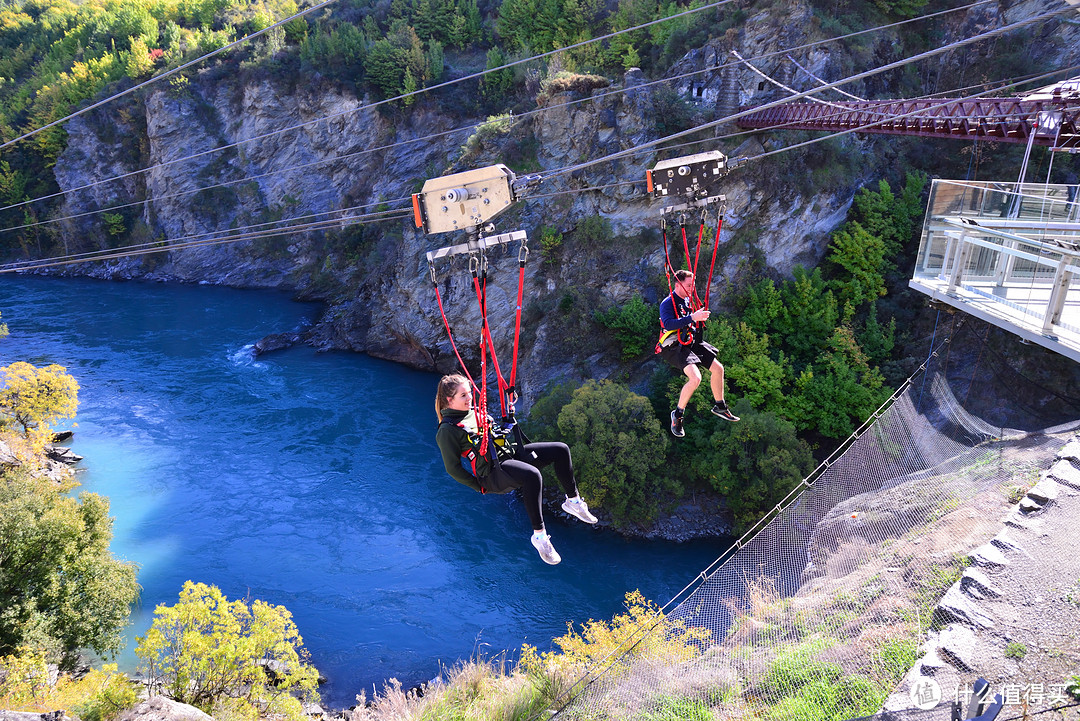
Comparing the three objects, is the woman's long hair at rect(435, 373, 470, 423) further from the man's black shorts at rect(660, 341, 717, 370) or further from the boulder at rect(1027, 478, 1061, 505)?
the boulder at rect(1027, 478, 1061, 505)

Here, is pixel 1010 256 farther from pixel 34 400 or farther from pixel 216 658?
pixel 34 400

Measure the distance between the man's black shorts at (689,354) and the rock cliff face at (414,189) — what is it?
6.71 feet

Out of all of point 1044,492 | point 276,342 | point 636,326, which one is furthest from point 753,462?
point 276,342

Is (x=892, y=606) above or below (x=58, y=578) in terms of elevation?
above

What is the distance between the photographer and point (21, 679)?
11.4 m

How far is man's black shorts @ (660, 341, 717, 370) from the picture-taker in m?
7.08

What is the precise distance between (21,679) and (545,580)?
398 inches

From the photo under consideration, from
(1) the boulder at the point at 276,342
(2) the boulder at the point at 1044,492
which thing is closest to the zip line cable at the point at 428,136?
(1) the boulder at the point at 276,342

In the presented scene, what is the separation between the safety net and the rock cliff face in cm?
530

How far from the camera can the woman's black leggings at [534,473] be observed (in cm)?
516

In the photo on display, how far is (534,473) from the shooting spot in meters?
5.18

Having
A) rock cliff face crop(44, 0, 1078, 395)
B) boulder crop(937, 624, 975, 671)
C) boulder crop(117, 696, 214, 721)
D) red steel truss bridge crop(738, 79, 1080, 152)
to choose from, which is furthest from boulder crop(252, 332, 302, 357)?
boulder crop(937, 624, 975, 671)

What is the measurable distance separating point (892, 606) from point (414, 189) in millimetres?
25056

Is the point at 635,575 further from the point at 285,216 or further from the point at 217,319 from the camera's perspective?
the point at 285,216
